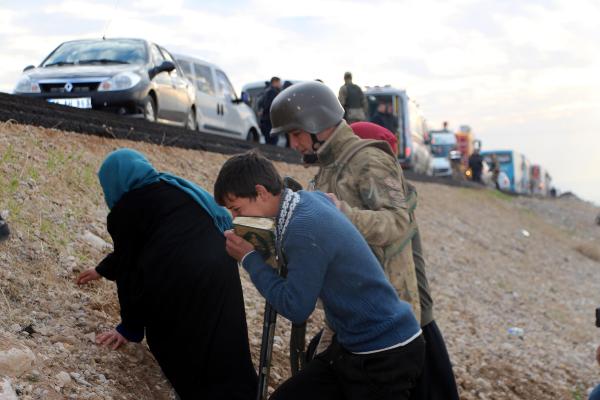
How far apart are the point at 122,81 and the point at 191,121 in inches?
111

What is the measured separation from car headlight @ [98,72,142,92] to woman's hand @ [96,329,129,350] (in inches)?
323

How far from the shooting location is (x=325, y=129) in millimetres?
4137

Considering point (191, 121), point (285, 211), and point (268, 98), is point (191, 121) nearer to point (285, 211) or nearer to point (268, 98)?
point (268, 98)

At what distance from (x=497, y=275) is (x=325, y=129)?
41.2 feet

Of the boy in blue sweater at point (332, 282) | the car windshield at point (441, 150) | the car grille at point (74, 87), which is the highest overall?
the car grille at point (74, 87)

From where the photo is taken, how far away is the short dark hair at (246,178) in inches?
134

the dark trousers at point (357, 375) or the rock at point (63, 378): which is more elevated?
the dark trousers at point (357, 375)

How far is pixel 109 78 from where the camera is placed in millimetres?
12945

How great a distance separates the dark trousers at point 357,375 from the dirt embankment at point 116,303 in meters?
1.37

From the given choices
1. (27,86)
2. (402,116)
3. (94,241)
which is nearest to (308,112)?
(94,241)

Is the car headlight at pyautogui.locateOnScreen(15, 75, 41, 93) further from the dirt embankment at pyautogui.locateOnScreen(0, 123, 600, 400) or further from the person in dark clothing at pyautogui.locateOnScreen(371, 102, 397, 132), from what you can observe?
the person in dark clothing at pyautogui.locateOnScreen(371, 102, 397, 132)

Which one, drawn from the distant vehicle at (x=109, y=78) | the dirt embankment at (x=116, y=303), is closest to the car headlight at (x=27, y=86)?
the distant vehicle at (x=109, y=78)

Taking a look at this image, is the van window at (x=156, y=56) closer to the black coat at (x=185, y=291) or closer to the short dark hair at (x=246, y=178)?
the black coat at (x=185, y=291)

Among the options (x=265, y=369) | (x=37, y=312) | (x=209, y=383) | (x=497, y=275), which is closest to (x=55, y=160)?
(x=37, y=312)
